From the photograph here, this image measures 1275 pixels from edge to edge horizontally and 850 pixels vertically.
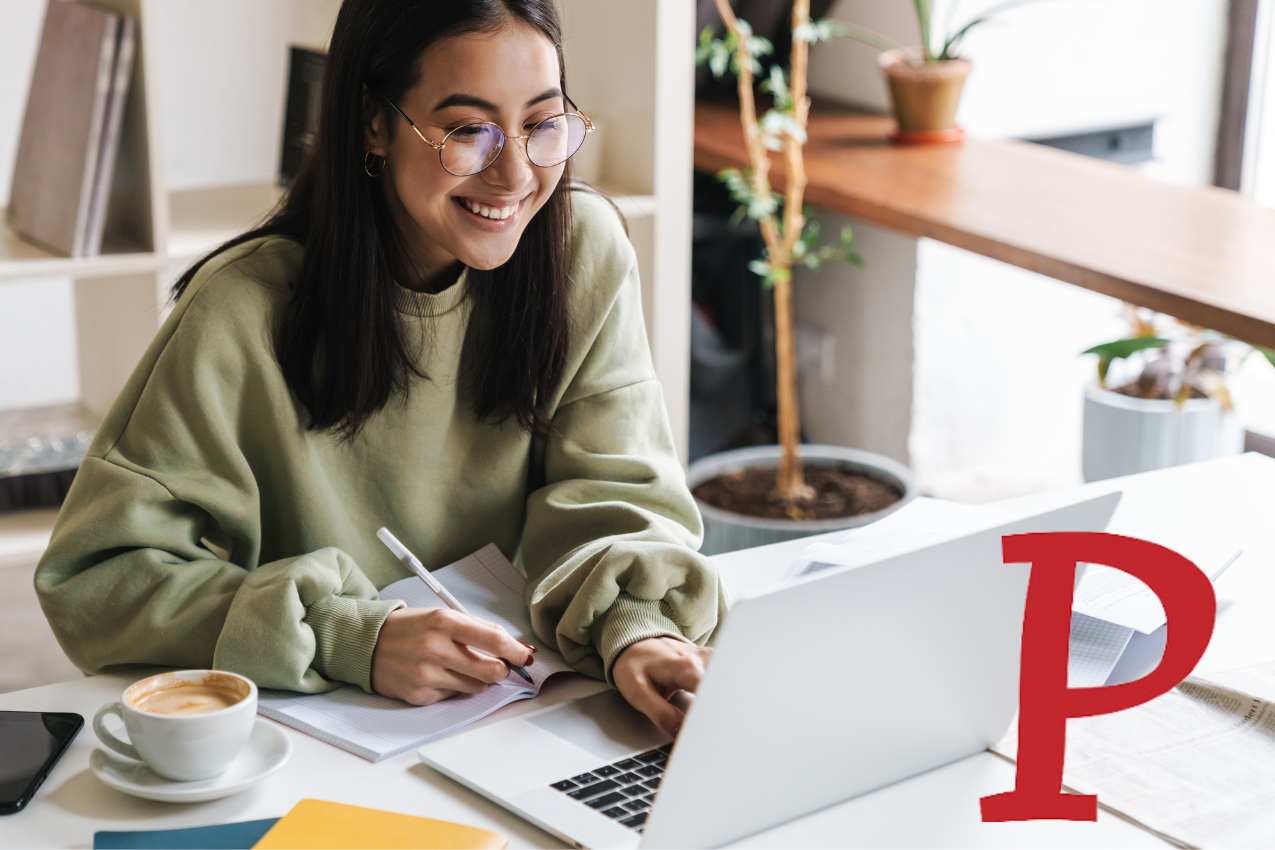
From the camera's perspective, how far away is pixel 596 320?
4.08 feet

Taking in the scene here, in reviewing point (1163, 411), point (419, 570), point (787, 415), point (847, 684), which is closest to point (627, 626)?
point (419, 570)

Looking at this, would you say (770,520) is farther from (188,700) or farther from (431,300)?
(188,700)

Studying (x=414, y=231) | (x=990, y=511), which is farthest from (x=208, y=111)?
(x=990, y=511)

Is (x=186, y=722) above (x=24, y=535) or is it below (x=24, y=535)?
above

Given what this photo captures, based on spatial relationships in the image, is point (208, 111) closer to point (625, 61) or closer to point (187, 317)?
point (625, 61)

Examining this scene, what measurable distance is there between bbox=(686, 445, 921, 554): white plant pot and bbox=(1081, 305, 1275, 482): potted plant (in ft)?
1.20

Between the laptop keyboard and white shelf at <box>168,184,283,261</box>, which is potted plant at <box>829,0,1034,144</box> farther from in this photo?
the laptop keyboard

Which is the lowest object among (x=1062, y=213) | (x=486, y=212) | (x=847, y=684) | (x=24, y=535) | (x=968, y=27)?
(x=24, y=535)

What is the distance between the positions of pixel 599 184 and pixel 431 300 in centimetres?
107

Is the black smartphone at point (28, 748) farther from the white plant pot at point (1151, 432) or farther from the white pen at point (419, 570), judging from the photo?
the white plant pot at point (1151, 432)

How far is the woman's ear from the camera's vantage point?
1072mm

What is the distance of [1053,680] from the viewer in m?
0.87

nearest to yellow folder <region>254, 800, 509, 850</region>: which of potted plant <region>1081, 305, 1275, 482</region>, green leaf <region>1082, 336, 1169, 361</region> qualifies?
green leaf <region>1082, 336, 1169, 361</region>

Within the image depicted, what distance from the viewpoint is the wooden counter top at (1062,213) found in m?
1.67
